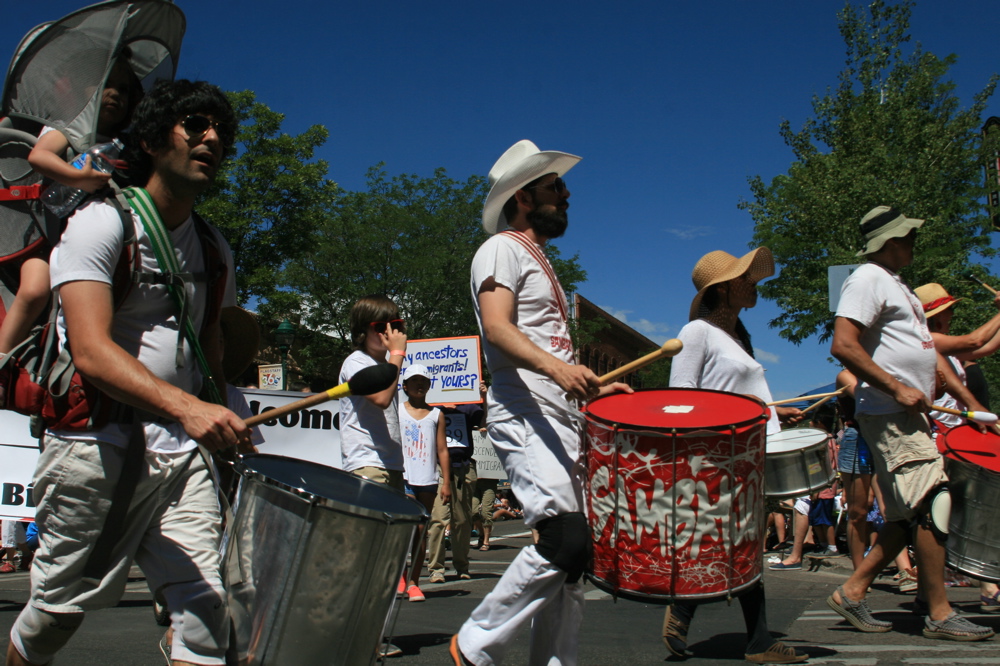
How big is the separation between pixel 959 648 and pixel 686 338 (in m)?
2.11

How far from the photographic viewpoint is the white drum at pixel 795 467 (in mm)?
4066

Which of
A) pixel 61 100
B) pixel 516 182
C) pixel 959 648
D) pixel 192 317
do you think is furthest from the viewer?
pixel 959 648

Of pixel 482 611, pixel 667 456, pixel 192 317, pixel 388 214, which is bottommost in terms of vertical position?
pixel 482 611

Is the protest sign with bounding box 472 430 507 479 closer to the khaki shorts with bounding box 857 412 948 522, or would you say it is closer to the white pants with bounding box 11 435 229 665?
the khaki shorts with bounding box 857 412 948 522

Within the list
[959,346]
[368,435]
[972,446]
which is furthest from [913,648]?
[368,435]

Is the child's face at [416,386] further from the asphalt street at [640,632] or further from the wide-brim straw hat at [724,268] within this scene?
the wide-brim straw hat at [724,268]

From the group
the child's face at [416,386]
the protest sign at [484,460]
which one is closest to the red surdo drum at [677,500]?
the child's face at [416,386]

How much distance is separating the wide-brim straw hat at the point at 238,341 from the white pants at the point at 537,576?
1.01m

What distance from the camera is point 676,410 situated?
11.0 feet

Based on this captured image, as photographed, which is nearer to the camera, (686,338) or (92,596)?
(92,596)

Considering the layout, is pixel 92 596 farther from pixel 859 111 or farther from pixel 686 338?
pixel 859 111

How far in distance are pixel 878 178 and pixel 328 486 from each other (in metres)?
20.0

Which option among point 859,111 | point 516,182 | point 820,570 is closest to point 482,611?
point 516,182

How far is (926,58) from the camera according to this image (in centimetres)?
2236
